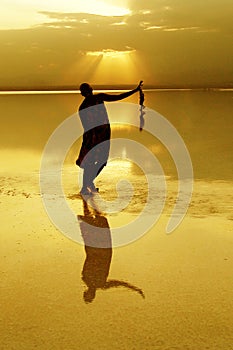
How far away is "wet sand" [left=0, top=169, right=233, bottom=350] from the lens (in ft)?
13.3

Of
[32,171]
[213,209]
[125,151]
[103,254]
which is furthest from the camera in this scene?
[125,151]

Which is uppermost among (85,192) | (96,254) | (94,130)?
(94,130)

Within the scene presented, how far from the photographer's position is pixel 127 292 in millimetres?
4984

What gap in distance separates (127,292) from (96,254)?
4.16 ft

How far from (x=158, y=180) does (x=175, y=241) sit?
435 cm

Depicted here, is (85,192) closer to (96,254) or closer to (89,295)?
(96,254)

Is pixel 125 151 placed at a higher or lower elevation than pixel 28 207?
higher

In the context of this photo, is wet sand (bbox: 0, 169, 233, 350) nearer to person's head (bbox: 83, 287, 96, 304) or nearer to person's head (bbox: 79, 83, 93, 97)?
person's head (bbox: 83, 287, 96, 304)

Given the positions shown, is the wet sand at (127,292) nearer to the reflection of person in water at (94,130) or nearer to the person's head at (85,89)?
the reflection of person in water at (94,130)

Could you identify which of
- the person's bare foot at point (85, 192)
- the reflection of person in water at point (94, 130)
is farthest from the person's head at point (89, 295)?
the reflection of person in water at point (94, 130)

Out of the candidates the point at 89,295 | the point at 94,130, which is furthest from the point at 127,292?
the point at 94,130

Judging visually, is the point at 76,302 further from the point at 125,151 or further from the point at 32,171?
the point at 125,151

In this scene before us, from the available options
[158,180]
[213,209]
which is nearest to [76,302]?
[213,209]

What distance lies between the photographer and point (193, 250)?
6250mm
